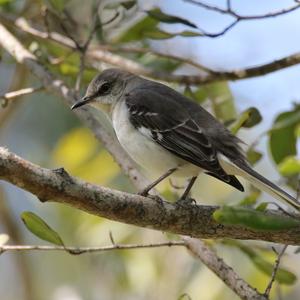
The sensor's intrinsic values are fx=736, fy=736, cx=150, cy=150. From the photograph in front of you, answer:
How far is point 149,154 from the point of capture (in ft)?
13.8

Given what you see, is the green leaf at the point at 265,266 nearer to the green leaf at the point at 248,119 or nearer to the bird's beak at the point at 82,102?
the green leaf at the point at 248,119

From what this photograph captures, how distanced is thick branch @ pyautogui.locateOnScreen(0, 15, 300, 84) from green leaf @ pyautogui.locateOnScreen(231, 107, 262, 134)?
11.3 inches

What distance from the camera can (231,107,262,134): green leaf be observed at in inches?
162

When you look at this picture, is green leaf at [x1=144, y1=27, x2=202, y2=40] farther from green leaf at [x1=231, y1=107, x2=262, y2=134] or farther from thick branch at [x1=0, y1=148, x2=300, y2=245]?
thick branch at [x1=0, y1=148, x2=300, y2=245]

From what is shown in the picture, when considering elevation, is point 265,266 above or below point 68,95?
below

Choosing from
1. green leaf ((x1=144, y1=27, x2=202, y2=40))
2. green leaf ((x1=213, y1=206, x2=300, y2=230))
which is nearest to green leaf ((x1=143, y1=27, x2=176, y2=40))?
green leaf ((x1=144, y1=27, x2=202, y2=40))

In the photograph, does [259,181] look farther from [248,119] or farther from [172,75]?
[172,75]

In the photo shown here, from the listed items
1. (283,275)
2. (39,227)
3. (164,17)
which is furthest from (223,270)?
(164,17)

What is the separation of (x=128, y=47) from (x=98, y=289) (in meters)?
1.85

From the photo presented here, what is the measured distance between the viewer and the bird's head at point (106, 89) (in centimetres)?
503

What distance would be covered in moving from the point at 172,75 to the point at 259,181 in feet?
4.04

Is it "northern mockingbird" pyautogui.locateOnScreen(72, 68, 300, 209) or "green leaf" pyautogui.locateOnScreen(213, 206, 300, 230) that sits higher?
"northern mockingbird" pyautogui.locateOnScreen(72, 68, 300, 209)

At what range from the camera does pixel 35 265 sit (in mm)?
8281

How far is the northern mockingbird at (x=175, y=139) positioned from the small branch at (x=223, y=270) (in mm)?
371
